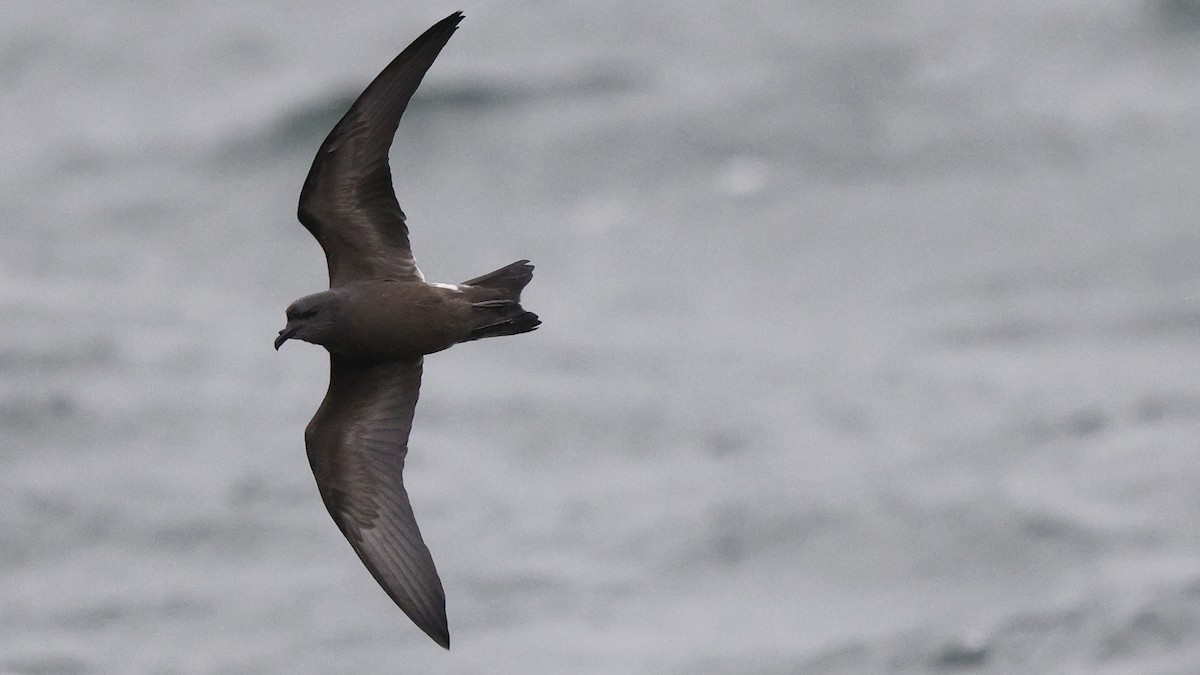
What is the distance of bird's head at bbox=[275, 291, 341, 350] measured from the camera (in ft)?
35.3

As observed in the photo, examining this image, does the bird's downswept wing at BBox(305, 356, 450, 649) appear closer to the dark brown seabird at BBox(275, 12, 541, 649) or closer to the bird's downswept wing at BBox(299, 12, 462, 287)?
the dark brown seabird at BBox(275, 12, 541, 649)

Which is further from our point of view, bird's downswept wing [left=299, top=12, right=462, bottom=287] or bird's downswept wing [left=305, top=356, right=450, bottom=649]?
bird's downswept wing [left=305, top=356, right=450, bottom=649]

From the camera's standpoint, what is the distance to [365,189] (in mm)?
11211

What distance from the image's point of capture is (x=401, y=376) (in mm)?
11648

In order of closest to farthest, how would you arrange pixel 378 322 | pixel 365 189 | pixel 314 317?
pixel 314 317
pixel 378 322
pixel 365 189

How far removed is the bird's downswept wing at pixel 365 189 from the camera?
11078 millimetres

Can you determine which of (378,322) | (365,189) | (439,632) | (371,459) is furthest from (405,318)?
(439,632)

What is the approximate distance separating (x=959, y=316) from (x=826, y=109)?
3527mm

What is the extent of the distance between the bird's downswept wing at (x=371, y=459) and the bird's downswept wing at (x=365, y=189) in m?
0.59

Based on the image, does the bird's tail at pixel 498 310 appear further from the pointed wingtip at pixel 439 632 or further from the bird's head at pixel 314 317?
the pointed wingtip at pixel 439 632

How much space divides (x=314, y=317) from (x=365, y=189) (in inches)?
30.6

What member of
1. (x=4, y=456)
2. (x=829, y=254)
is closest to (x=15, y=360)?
(x=4, y=456)

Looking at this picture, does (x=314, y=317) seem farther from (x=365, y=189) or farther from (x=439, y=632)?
(x=439, y=632)

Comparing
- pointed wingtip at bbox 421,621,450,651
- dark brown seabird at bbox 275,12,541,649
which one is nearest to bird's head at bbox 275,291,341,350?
dark brown seabird at bbox 275,12,541,649
